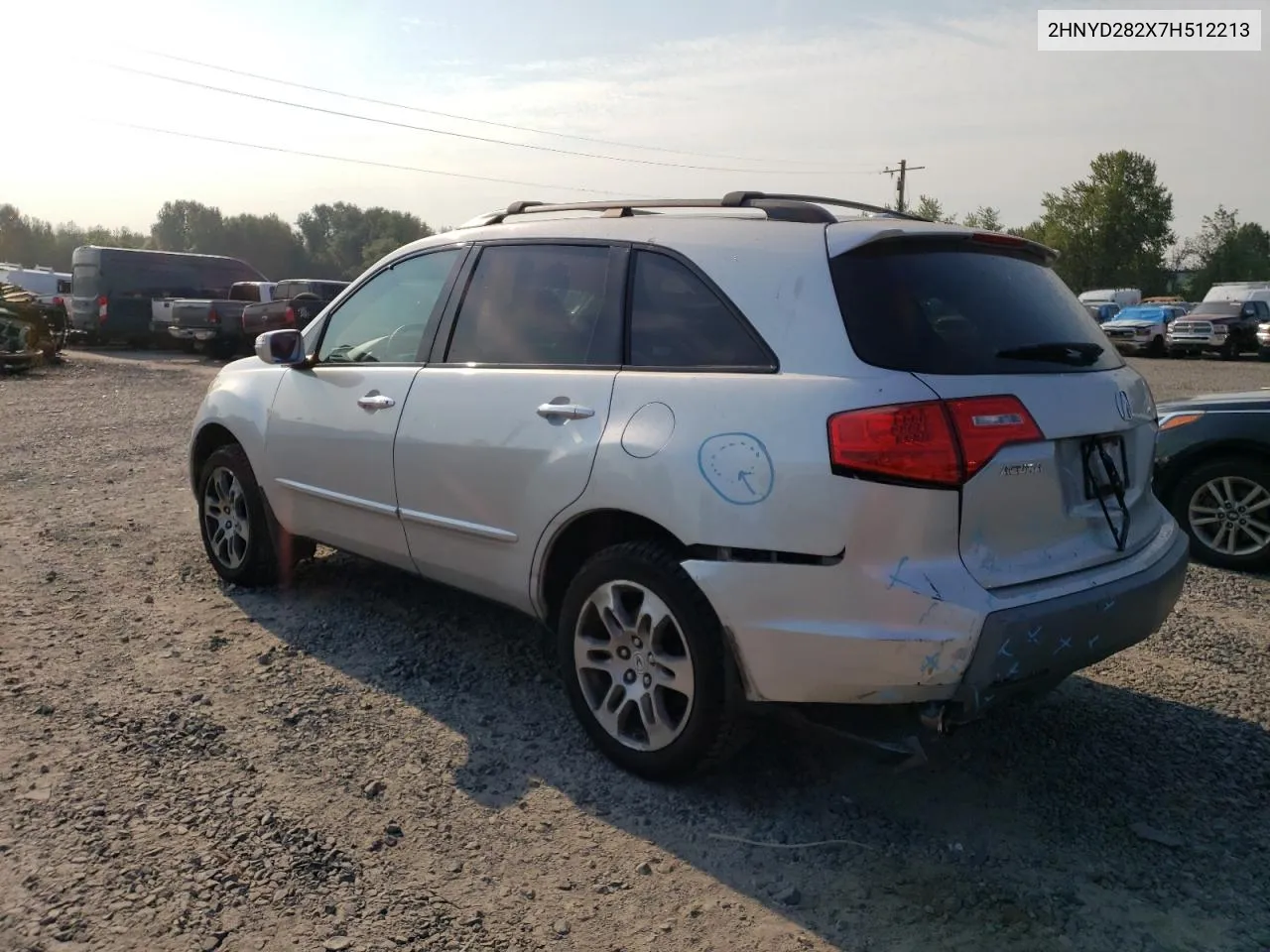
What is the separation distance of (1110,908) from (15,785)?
128 inches

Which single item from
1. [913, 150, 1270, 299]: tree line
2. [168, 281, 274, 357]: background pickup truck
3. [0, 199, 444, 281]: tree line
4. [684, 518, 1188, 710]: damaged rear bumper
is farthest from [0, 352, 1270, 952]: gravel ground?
[0, 199, 444, 281]: tree line

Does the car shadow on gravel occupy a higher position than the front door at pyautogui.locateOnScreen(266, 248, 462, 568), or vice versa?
the front door at pyautogui.locateOnScreen(266, 248, 462, 568)

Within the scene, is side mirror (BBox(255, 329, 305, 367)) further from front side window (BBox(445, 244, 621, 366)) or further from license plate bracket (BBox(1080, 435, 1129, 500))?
license plate bracket (BBox(1080, 435, 1129, 500))

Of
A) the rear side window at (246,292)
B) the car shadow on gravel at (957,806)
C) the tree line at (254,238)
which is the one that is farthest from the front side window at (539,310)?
the tree line at (254,238)

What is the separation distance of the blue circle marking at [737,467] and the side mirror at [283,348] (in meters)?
2.51

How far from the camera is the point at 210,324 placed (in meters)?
21.5

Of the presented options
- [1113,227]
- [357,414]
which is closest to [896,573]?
[357,414]

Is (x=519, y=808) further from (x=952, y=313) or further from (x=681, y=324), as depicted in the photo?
(x=952, y=313)

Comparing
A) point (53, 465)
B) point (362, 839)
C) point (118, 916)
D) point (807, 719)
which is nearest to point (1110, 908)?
point (807, 719)

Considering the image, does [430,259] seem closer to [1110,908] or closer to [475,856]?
[475,856]

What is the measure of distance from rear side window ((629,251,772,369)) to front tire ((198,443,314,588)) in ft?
8.04

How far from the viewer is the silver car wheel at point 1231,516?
5855 mm

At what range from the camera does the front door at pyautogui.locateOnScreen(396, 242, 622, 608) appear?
3.58 metres

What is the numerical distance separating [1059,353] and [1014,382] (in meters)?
0.36
